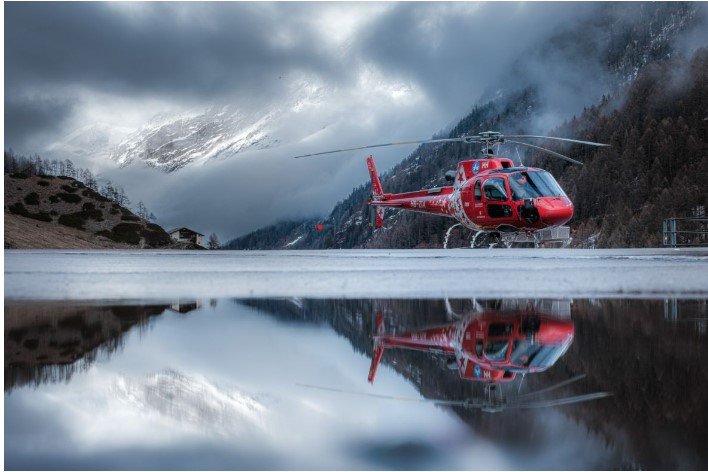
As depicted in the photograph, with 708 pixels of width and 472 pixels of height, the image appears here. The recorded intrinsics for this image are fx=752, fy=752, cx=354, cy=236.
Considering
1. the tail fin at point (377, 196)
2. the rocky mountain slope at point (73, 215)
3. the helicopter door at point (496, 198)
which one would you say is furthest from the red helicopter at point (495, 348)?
the rocky mountain slope at point (73, 215)

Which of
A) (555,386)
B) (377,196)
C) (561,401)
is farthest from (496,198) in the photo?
(561,401)

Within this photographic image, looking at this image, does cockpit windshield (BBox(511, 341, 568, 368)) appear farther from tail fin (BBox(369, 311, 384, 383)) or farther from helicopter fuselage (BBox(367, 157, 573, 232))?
helicopter fuselage (BBox(367, 157, 573, 232))

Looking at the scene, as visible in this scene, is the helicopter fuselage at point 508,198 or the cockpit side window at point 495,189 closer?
the helicopter fuselage at point 508,198

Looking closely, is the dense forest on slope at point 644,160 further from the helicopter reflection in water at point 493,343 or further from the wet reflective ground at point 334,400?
the wet reflective ground at point 334,400

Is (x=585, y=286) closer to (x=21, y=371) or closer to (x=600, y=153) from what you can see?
(x=21, y=371)

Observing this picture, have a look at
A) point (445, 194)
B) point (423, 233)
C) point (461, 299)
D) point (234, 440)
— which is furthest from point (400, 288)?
point (423, 233)

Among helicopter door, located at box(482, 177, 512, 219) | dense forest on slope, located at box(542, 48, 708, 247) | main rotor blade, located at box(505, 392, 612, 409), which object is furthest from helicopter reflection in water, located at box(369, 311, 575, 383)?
dense forest on slope, located at box(542, 48, 708, 247)
